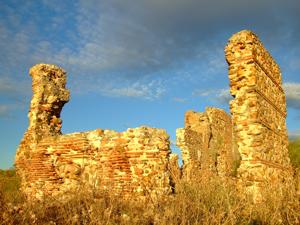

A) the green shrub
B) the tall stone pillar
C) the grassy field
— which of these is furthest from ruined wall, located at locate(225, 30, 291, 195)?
the tall stone pillar

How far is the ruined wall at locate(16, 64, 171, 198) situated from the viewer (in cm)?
841

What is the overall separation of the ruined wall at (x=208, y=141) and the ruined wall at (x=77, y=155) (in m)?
7.29

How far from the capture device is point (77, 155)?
9477 mm

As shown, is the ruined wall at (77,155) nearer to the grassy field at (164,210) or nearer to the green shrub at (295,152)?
the grassy field at (164,210)

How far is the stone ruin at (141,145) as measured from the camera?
851 cm

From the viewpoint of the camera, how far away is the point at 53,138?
10.2m

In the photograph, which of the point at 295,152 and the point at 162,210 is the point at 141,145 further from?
the point at 295,152

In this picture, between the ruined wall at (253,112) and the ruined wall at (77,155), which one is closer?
the ruined wall at (77,155)

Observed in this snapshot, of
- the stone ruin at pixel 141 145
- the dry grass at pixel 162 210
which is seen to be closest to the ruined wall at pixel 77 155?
the stone ruin at pixel 141 145

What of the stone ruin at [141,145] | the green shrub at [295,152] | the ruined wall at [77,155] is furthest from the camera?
the green shrub at [295,152]

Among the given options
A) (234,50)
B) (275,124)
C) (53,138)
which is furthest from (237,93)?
(53,138)

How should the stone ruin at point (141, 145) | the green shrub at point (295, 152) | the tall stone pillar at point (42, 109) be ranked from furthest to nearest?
the green shrub at point (295, 152) < the tall stone pillar at point (42, 109) < the stone ruin at point (141, 145)

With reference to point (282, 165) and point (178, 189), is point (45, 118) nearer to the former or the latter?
point (178, 189)

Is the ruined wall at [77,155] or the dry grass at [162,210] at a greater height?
the ruined wall at [77,155]
